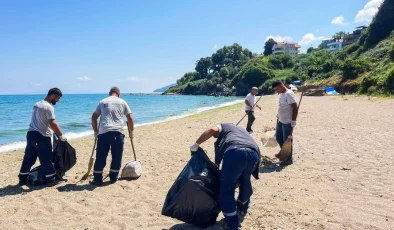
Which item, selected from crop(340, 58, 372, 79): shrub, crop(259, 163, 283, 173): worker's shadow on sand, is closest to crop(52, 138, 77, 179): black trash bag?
crop(259, 163, 283, 173): worker's shadow on sand

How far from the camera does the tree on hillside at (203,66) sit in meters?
123

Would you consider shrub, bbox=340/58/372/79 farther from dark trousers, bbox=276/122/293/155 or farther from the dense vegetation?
dark trousers, bbox=276/122/293/155

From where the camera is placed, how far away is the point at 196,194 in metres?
3.97

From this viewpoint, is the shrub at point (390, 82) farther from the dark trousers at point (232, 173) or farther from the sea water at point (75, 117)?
the dark trousers at point (232, 173)

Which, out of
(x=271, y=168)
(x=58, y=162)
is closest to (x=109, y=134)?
(x=58, y=162)

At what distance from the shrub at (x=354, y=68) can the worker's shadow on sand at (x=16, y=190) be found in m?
37.0

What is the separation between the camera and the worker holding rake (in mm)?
6941

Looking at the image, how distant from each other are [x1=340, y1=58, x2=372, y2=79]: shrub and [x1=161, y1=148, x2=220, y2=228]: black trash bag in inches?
1449

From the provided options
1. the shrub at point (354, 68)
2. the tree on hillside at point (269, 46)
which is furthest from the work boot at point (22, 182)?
the tree on hillside at point (269, 46)

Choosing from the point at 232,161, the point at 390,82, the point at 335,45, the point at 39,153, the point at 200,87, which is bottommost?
the point at 39,153

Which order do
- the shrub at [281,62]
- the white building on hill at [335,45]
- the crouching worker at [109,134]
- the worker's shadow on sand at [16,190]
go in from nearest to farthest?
the worker's shadow on sand at [16,190] < the crouching worker at [109,134] < the shrub at [281,62] < the white building on hill at [335,45]

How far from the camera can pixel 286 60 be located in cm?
9006

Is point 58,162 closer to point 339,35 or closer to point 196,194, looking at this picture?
point 196,194

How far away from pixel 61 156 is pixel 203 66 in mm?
119636
